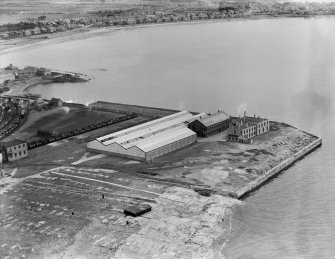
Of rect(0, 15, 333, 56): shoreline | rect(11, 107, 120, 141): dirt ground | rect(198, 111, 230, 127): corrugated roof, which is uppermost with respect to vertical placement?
rect(198, 111, 230, 127): corrugated roof

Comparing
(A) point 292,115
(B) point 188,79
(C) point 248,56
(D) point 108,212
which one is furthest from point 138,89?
(D) point 108,212

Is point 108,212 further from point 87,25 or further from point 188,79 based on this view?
point 87,25

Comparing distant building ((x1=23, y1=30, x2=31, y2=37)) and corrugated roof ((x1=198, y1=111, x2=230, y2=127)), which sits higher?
corrugated roof ((x1=198, y1=111, x2=230, y2=127))

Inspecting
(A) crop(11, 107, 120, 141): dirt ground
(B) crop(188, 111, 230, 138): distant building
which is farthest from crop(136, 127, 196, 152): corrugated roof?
(A) crop(11, 107, 120, 141): dirt ground

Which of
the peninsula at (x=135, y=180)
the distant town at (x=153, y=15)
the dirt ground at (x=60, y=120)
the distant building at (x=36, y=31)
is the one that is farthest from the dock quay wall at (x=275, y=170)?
the distant building at (x=36, y=31)

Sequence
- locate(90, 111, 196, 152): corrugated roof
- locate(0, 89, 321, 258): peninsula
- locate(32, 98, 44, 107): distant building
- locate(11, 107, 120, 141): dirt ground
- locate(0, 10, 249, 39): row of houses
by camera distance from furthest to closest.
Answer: locate(0, 10, 249, 39): row of houses → locate(32, 98, 44, 107): distant building → locate(11, 107, 120, 141): dirt ground → locate(90, 111, 196, 152): corrugated roof → locate(0, 89, 321, 258): peninsula

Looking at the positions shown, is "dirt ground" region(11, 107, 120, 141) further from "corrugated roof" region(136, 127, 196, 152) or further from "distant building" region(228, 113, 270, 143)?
"distant building" region(228, 113, 270, 143)

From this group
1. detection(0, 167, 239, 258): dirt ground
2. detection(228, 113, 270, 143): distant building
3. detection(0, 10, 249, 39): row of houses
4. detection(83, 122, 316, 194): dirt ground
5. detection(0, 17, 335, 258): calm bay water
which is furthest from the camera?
detection(0, 10, 249, 39): row of houses
